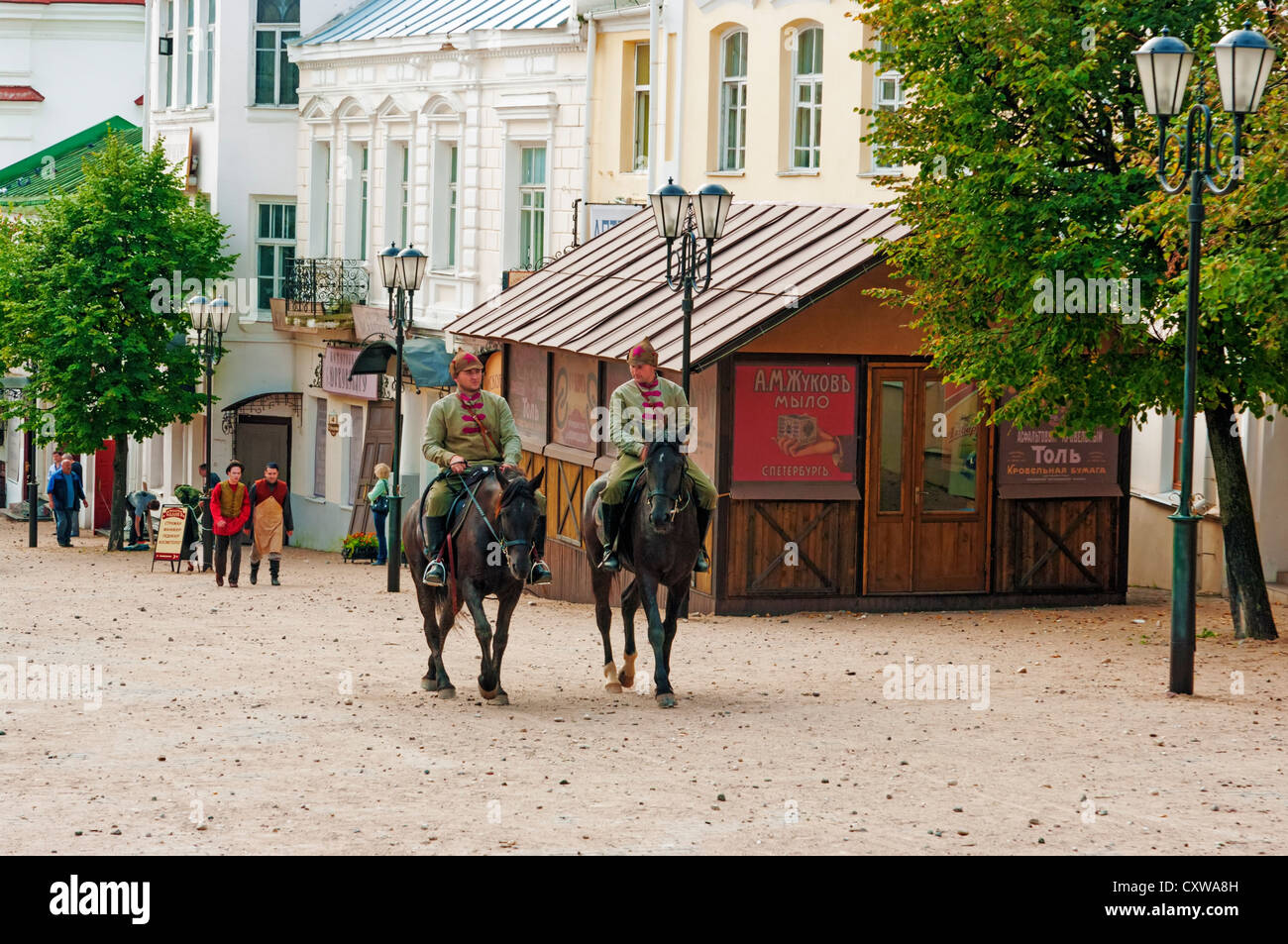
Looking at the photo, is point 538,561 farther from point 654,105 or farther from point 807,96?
point 654,105

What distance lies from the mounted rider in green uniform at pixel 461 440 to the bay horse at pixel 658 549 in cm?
79

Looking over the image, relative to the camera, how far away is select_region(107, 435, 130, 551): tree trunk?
38812 millimetres

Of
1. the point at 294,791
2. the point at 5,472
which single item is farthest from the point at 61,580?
the point at 5,472

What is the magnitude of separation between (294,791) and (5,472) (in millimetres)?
42377

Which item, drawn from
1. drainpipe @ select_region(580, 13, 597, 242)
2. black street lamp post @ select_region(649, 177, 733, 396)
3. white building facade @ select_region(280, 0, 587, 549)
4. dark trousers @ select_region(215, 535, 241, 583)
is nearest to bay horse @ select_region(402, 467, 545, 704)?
black street lamp post @ select_region(649, 177, 733, 396)

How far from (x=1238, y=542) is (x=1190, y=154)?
504 cm

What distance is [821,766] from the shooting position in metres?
11.8

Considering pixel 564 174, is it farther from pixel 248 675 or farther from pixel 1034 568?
pixel 248 675

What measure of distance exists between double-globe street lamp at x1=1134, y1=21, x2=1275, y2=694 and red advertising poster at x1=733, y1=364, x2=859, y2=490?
6.82m

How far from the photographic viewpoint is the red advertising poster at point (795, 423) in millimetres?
20812

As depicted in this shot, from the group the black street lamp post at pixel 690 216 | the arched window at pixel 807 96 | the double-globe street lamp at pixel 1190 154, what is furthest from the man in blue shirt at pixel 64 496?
the double-globe street lamp at pixel 1190 154

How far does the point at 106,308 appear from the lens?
38656 millimetres

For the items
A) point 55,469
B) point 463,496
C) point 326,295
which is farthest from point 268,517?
point 55,469

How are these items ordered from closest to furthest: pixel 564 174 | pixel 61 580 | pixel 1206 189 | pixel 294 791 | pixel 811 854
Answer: pixel 811 854
pixel 294 791
pixel 1206 189
pixel 61 580
pixel 564 174
